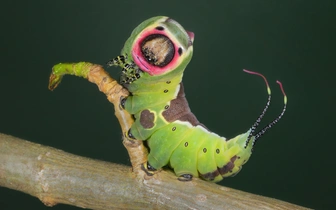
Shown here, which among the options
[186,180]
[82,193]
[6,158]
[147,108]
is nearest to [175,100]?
[147,108]

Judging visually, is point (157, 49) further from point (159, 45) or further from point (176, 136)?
point (176, 136)

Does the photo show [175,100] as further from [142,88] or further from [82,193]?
[82,193]

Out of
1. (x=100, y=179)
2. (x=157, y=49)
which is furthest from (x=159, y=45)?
(x=100, y=179)

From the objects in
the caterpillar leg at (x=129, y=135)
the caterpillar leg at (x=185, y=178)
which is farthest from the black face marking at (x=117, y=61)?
the caterpillar leg at (x=185, y=178)

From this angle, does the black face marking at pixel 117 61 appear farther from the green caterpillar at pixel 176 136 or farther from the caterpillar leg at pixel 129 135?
the caterpillar leg at pixel 129 135

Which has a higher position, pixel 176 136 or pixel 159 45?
pixel 159 45

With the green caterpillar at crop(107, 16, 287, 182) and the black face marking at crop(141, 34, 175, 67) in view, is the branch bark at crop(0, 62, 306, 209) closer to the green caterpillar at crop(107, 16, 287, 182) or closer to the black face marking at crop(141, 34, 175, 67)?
the green caterpillar at crop(107, 16, 287, 182)
